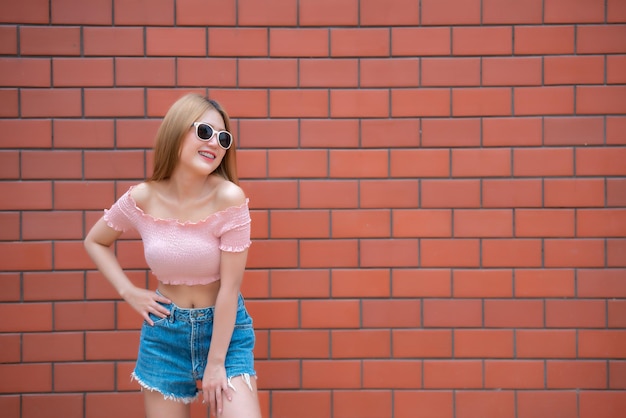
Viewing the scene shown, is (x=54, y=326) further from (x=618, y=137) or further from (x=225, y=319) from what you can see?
(x=618, y=137)

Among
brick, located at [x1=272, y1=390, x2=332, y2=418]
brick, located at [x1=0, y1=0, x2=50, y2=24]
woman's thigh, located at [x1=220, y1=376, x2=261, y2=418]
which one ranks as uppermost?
brick, located at [x1=0, y1=0, x2=50, y2=24]

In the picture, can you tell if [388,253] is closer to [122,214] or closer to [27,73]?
[122,214]

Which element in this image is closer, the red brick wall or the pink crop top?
the pink crop top

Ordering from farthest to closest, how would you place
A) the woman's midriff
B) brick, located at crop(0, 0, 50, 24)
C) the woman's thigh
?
brick, located at crop(0, 0, 50, 24) → the woman's midriff → the woman's thigh

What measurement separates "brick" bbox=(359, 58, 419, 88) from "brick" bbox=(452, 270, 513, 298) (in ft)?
3.10

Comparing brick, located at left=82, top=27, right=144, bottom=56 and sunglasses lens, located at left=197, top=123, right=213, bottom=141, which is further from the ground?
brick, located at left=82, top=27, right=144, bottom=56

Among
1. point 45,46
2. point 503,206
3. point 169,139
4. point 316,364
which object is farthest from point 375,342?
point 45,46

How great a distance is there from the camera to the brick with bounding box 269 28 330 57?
10.5ft

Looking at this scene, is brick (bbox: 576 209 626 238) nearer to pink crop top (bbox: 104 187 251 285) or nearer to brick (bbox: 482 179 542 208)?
brick (bbox: 482 179 542 208)

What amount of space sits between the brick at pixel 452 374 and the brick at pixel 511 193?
775 mm

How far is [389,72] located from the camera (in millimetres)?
3207

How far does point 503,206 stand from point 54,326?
2.23 m

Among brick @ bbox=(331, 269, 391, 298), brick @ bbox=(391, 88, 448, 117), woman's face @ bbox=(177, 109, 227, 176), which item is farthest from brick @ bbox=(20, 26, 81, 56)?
brick @ bbox=(331, 269, 391, 298)

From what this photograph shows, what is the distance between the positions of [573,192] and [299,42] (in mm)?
1489
